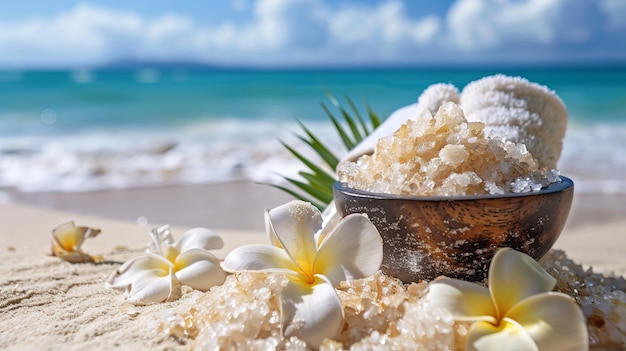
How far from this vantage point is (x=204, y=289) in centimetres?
197

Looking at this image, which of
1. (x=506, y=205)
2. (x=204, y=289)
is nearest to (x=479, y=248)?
(x=506, y=205)

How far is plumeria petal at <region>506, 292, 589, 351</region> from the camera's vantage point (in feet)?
4.24

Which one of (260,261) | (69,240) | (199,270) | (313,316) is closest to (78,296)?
(199,270)

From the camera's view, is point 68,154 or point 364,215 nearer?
point 364,215

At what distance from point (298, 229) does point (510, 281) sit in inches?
20.6

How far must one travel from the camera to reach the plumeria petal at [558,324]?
4.24 feet

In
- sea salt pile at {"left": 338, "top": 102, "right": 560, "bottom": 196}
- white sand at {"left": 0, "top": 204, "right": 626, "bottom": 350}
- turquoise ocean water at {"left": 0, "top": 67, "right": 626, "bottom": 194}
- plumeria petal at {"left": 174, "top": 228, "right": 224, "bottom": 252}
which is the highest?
sea salt pile at {"left": 338, "top": 102, "right": 560, "bottom": 196}

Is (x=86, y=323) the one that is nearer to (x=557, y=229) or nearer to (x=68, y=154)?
(x=557, y=229)

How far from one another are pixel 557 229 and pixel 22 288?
1663 mm

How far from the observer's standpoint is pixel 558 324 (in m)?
1.30

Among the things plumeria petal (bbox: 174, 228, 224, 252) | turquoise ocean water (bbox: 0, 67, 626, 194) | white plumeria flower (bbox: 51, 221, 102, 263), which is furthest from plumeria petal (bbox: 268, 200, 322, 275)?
turquoise ocean water (bbox: 0, 67, 626, 194)

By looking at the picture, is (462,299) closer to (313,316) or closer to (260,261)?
(313,316)

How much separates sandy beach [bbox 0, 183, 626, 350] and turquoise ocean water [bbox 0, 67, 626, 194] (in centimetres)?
66

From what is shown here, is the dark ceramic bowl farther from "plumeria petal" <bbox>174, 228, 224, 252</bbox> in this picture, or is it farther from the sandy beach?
"plumeria petal" <bbox>174, 228, 224, 252</bbox>
